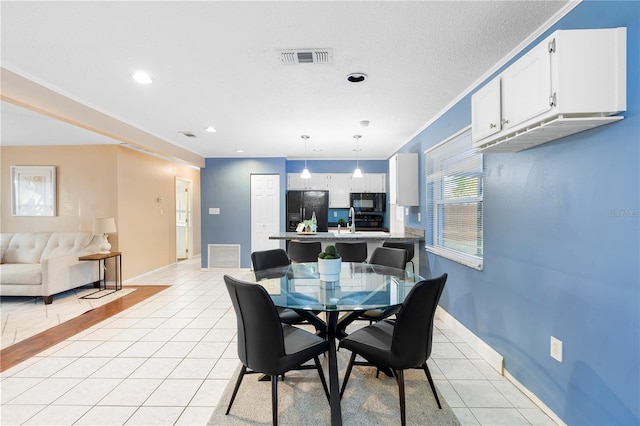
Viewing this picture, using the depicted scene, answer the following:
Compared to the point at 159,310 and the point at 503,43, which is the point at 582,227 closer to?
the point at 503,43

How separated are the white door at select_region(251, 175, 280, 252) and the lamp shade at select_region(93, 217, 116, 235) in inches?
102

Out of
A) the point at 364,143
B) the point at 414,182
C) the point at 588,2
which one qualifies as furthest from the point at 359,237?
the point at 588,2

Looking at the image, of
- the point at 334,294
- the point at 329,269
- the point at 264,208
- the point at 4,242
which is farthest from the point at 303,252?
the point at 4,242

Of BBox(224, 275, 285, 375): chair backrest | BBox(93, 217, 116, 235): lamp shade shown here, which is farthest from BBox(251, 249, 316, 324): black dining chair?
BBox(93, 217, 116, 235): lamp shade

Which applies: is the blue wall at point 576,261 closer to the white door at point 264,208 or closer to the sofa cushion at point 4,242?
the white door at point 264,208

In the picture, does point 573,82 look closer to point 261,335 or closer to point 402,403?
point 402,403

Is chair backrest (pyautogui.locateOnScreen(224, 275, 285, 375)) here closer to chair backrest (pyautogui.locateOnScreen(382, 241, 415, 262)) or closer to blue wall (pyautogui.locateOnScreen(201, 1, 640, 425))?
blue wall (pyautogui.locateOnScreen(201, 1, 640, 425))

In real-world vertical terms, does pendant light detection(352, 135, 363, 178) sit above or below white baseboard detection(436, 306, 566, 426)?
above

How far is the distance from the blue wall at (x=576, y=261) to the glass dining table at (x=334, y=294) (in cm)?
80

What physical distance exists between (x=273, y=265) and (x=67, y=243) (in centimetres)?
378

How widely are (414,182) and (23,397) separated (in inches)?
181

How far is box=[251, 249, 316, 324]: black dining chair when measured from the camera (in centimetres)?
248

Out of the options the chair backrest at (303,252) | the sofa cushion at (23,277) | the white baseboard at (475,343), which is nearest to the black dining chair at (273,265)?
the chair backrest at (303,252)

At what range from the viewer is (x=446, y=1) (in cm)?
170
